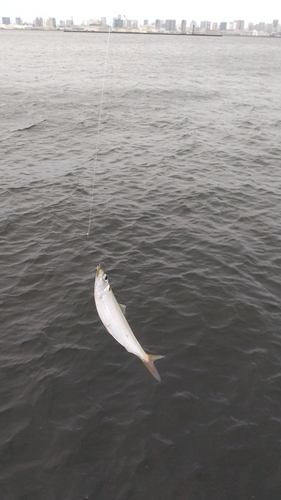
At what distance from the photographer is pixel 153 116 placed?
135ft

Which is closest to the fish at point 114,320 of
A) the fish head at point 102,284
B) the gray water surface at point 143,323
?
the fish head at point 102,284

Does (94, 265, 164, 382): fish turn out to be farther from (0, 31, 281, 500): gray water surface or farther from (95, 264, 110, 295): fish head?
(0, 31, 281, 500): gray water surface

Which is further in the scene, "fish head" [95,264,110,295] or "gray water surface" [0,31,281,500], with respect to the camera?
"gray water surface" [0,31,281,500]

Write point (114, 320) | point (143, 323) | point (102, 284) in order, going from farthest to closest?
point (143, 323), point (102, 284), point (114, 320)

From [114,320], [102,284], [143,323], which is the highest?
[102,284]

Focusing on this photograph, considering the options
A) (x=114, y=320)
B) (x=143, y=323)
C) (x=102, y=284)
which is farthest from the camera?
(x=143, y=323)

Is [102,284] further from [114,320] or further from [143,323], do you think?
[143,323]

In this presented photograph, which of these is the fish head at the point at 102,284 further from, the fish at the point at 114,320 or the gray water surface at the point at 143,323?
the gray water surface at the point at 143,323

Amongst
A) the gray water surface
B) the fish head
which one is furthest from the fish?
the gray water surface

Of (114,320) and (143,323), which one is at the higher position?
(114,320)

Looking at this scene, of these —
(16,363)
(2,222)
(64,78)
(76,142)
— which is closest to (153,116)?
(76,142)

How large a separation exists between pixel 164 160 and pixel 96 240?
1289cm

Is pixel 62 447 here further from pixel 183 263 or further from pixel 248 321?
pixel 183 263

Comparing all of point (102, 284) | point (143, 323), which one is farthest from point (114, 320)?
point (143, 323)
